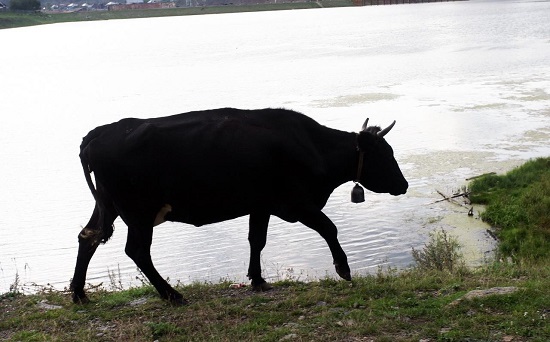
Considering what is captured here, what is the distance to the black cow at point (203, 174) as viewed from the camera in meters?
8.02

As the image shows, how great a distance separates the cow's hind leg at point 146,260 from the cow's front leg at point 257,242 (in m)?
0.83

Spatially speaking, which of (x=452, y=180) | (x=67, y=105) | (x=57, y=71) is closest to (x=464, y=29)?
(x=57, y=71)

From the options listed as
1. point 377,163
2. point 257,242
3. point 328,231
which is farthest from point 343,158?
point 257,242

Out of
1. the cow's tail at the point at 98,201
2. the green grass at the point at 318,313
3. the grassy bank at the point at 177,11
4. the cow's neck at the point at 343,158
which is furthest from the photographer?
the grassy bank at the point at 177,11

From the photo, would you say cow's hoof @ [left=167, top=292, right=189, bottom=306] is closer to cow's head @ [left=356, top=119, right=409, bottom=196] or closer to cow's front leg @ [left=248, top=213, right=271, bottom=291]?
cow's front leg @ [left=248, top=213, right=271, bottom=291]

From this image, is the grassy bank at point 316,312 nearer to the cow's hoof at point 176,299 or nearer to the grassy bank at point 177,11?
the cow's hoof at point 176,299

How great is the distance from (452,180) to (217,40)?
62.1m

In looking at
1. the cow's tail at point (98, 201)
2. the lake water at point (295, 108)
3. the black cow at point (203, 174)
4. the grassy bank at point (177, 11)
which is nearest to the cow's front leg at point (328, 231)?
the black cow at point (203, 174)

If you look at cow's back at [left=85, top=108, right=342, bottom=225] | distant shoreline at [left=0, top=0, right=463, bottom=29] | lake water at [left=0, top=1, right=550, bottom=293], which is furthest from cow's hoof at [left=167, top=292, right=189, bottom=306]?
A: distant shoreline at [left=0, top=0, right=463, bottom=29]

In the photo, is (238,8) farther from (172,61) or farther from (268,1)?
(172,61)

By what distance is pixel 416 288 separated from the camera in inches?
310

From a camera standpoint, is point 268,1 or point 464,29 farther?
point 268,1

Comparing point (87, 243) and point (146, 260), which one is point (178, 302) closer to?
point (146, 260)

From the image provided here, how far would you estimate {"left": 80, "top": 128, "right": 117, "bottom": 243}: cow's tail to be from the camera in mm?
8180
